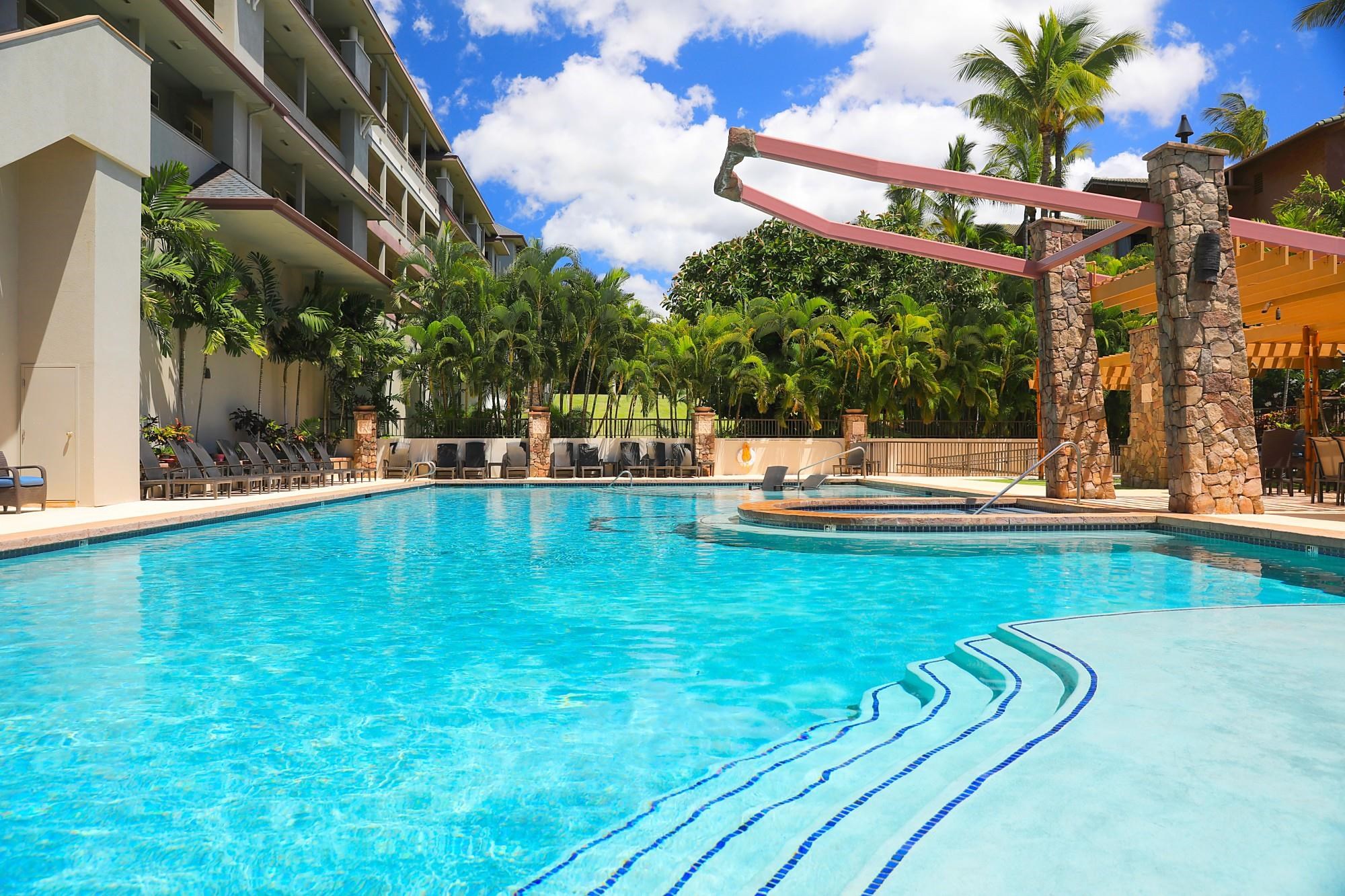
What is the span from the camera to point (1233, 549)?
29.5 feet

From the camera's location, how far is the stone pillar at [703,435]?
22.9 m

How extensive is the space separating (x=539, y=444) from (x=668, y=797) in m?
19.5

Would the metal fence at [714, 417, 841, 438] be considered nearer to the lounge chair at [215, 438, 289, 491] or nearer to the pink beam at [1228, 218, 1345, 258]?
the lounge chair at [215, 438, 289, 491]

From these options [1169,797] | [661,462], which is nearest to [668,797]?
[1169,797]

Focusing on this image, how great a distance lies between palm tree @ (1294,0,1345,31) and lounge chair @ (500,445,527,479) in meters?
25.0

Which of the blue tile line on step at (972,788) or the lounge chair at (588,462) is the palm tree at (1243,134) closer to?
the lounge chair at (588,462)

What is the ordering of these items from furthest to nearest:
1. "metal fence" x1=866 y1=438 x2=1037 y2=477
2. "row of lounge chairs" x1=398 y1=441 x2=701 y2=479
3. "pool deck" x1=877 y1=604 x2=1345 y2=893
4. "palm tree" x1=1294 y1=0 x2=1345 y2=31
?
"palm tree" x1=1294 y1=0 x2=1345 y2=31, "metal fence" x1=866 y1=438 x2=1037 y2=477, "row of lounge chairs" x1=398 y1=441 x2=701 y2=479, "pool deck" x1=877 y1=604 x2=1345 y2=893

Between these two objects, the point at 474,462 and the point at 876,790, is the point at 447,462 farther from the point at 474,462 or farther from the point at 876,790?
the point at 876,790

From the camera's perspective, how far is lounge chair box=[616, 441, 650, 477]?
73.0ft

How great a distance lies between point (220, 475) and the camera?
15.1m

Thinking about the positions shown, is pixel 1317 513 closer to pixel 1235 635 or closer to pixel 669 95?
pixel 1235 635

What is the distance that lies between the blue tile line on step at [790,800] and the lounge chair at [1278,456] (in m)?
13.0

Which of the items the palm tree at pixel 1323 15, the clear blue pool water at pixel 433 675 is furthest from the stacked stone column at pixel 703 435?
the palm tree at pixel 1323 15

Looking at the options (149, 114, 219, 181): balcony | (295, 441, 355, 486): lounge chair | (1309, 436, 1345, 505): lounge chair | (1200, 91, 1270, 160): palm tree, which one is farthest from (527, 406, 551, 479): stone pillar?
(1200, 91, 1270, 160): palm tree
